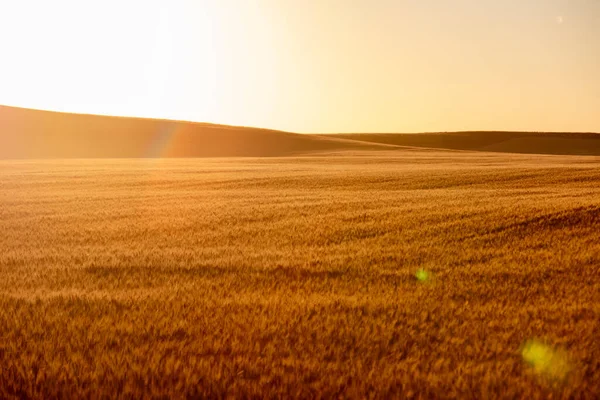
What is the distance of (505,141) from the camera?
128500 millimetres

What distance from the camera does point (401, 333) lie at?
5613mm

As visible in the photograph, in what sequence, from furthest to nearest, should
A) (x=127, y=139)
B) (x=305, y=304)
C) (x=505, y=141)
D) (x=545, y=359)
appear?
(x=505, y=141)
(x=127, y=139)
(x=305, y=304)
(x=545, y=359)

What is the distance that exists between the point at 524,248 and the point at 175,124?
9584 cm

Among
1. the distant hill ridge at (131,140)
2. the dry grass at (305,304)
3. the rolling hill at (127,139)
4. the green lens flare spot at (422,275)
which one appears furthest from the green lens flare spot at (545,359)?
the rolling hill at (127,139)

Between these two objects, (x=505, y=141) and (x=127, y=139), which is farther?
(x=505, y=141)

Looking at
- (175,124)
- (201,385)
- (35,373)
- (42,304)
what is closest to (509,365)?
(201,385)

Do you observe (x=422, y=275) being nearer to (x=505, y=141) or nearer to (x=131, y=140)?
(x=131, y=140)

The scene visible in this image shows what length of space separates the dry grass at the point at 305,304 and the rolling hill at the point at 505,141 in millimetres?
109590

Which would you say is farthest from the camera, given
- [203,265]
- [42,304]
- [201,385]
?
[203,265]

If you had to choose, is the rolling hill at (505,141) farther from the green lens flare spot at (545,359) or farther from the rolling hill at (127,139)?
the green lens flare spot at (545,359)

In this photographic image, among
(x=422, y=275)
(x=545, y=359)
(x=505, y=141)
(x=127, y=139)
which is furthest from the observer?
(x=505, y=141)

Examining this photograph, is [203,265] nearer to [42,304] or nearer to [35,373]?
[42,304]

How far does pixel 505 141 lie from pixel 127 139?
8137 cm

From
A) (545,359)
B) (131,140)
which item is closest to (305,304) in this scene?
(545,359)
